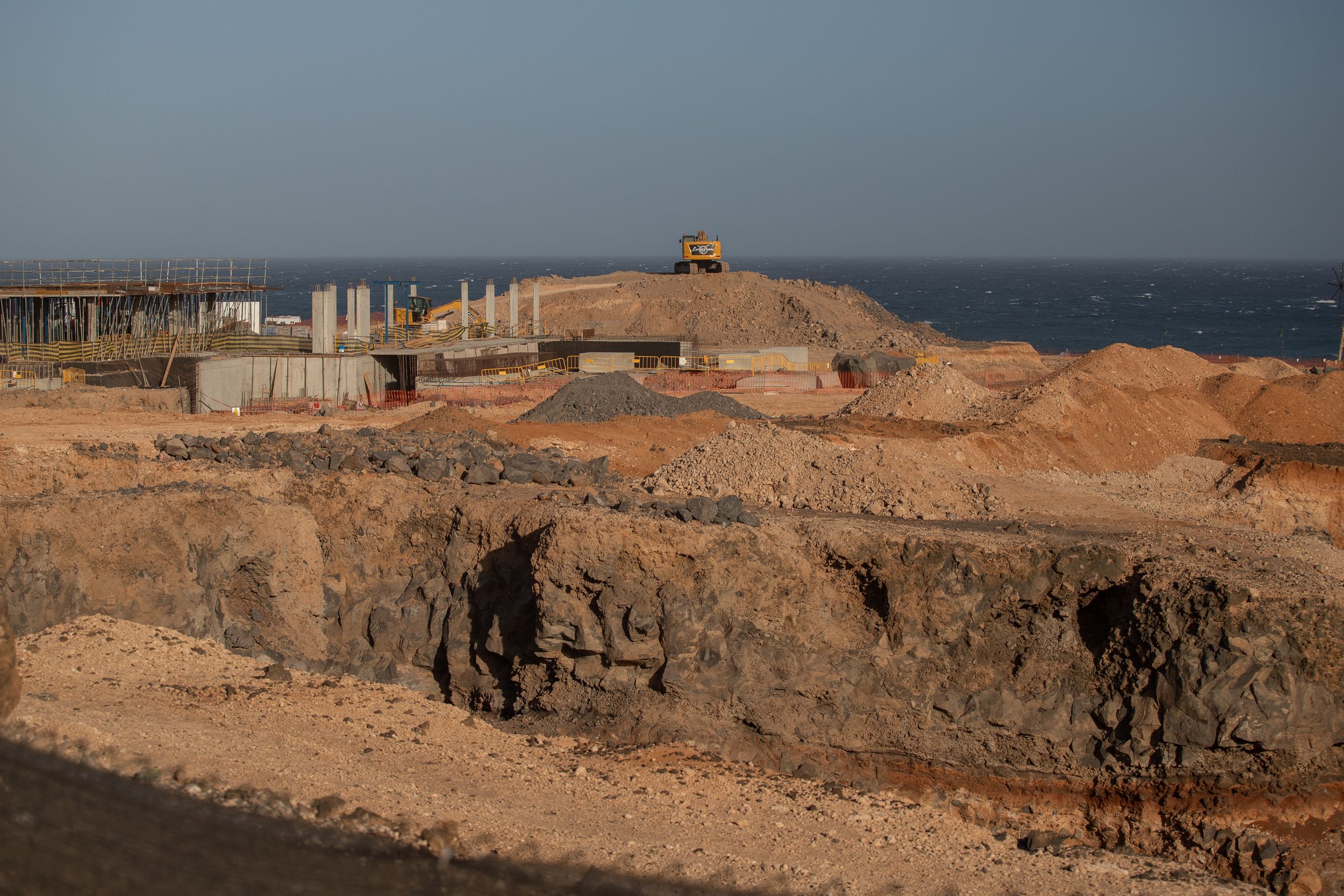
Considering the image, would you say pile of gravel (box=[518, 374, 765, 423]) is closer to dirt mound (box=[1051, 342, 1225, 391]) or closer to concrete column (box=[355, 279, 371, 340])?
dirt mound (box=[1051, 342, 1225, 391])

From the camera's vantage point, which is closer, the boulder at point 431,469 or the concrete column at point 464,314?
the boulder at point 431,469

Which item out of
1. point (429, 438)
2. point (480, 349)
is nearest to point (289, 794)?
point (429, 438)

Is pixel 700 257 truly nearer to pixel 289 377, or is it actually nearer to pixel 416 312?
pixel 416 312

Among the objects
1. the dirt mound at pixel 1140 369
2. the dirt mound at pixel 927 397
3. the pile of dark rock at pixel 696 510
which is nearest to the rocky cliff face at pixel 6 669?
the pile of dark rock at pixel 696 510

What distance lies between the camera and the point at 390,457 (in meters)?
15.8

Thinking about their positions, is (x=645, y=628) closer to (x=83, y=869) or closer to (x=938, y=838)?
(x=938, y=838)

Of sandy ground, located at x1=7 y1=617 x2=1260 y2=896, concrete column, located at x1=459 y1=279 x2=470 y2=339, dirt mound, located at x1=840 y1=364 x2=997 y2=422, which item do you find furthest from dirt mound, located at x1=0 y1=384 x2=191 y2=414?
dirt mound, located at x1=840 y1=364 x2=997 y2=422

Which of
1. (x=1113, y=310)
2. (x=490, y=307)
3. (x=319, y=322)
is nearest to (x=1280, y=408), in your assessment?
(x=319, y=322)

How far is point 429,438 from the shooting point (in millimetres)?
18750

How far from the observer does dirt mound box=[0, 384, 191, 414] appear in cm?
2416

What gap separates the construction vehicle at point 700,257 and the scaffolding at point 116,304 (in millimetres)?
33245

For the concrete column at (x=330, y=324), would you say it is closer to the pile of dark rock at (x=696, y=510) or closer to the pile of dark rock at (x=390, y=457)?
the pile of dark rock at (x=390, y=457)

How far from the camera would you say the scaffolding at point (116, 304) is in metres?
31.9

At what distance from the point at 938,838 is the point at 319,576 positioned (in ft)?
27.7
